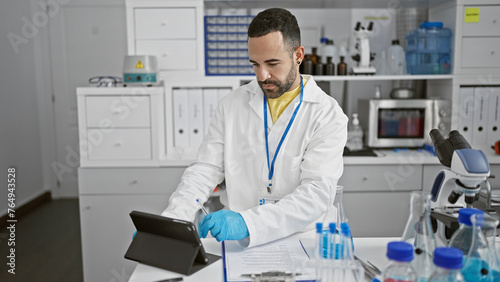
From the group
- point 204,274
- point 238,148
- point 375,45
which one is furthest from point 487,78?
point 204,274

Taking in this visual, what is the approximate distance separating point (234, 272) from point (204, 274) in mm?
82

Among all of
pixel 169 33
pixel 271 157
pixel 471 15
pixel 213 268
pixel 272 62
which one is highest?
pixel 471 15

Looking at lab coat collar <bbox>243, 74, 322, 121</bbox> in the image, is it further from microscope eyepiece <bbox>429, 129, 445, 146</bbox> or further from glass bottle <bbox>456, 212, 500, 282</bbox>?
glass bottle <bbox>456, 212, 500, 282</bbox>

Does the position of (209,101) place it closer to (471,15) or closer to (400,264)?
(471,15)

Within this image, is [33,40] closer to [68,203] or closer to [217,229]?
[68,203]

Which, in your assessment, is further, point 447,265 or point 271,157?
point 271,157

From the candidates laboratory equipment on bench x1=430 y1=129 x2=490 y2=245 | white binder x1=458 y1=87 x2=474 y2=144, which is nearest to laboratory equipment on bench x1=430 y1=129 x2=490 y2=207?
laboratory equipment on bench x1=430 y1=129 x2=490 y2=245

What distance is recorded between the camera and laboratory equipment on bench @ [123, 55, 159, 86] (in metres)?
2.65

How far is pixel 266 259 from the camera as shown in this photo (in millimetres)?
1274

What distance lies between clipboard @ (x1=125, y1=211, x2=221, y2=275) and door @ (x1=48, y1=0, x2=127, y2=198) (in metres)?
3.35

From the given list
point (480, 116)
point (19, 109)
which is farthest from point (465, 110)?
point (19, 109)

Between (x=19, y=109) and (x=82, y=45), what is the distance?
84 centimetres

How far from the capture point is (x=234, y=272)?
1184mm

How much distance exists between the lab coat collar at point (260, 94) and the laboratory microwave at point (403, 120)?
4.11 feet
